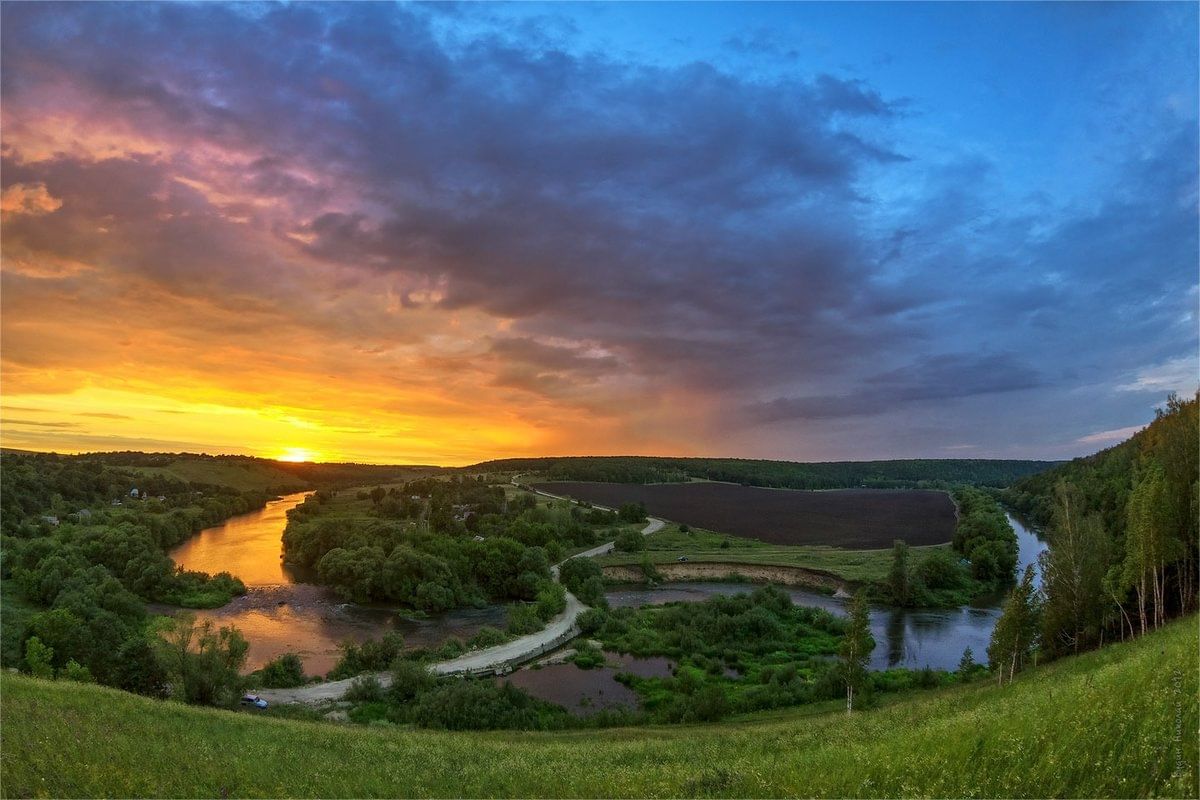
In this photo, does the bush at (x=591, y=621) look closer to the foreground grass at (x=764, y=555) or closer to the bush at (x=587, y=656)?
the bush at (x=587, y=656)

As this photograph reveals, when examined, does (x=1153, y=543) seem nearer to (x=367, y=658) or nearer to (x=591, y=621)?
(x=591, y=621)

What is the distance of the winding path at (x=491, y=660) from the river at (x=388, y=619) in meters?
7.11

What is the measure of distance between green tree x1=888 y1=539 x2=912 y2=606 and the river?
2.49 m

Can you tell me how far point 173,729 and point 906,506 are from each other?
7484 inches

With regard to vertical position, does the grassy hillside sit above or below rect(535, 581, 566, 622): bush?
above

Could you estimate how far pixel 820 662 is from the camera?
2077 inches

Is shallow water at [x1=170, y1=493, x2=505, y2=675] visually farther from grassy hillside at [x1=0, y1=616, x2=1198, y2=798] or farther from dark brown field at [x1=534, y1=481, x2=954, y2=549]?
dark brown field at [x1=534, y1=481, x2=954, y2=549]

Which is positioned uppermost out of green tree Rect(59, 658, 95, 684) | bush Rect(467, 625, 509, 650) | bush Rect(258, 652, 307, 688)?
green tree Rect(59, 658, 95, 684)

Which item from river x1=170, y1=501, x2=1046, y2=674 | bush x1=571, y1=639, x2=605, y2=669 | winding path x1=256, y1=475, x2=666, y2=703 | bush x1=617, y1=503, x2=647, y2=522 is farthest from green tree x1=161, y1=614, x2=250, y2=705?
bush x1=617, y1=503, x2=647, y2=522

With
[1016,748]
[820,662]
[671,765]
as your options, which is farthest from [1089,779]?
[820,662]

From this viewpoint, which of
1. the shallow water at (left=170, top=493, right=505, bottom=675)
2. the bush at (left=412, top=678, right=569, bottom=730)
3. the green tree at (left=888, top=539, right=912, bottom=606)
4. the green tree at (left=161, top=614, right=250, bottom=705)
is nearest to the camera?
the green tree at (left=161, top=614, right=250, bottom=705)

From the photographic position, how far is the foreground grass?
90625 mm

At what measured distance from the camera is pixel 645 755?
20.4 metres

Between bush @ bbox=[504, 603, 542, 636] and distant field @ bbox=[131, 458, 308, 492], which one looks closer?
bush @ bbox=[504, 603, 542, 636]
